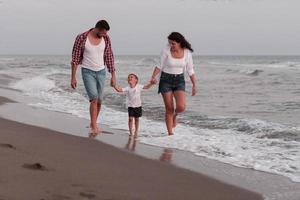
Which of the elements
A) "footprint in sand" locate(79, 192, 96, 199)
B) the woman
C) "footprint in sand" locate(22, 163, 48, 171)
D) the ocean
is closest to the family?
the woman

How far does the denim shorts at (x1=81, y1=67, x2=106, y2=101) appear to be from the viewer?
689 centimetres

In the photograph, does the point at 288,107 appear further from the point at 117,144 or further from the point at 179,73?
the point at 117,144

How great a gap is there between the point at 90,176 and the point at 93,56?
3.09 metres

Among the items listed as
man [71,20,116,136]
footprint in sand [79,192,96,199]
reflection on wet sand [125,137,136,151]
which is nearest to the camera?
footprint in sand [79,192,96,199]

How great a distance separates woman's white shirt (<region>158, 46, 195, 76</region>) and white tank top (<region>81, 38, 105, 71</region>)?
0.88 meters

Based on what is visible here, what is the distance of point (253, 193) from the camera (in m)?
3.99

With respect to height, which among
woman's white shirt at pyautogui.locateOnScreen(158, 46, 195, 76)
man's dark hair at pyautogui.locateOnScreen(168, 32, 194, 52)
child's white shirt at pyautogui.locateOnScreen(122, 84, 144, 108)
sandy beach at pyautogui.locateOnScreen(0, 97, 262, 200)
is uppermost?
man's dark hair at pyautogui.locateOnScreen(168, 32, 194, 52)

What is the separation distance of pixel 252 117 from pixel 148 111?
2.30 metres

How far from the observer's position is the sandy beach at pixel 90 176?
3.53m

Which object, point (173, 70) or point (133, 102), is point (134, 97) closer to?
point (133, 102)

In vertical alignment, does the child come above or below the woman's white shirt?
below

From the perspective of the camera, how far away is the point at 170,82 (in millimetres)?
7023

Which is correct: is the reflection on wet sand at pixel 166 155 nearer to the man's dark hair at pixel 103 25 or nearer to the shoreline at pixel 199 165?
the shoreline at pixel 199 165

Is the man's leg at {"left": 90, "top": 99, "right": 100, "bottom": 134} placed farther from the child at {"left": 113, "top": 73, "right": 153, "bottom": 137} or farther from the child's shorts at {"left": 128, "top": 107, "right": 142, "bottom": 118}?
the child's shorts at {"left": 128, "top": 107, "right": 142, "bottom": 118}
